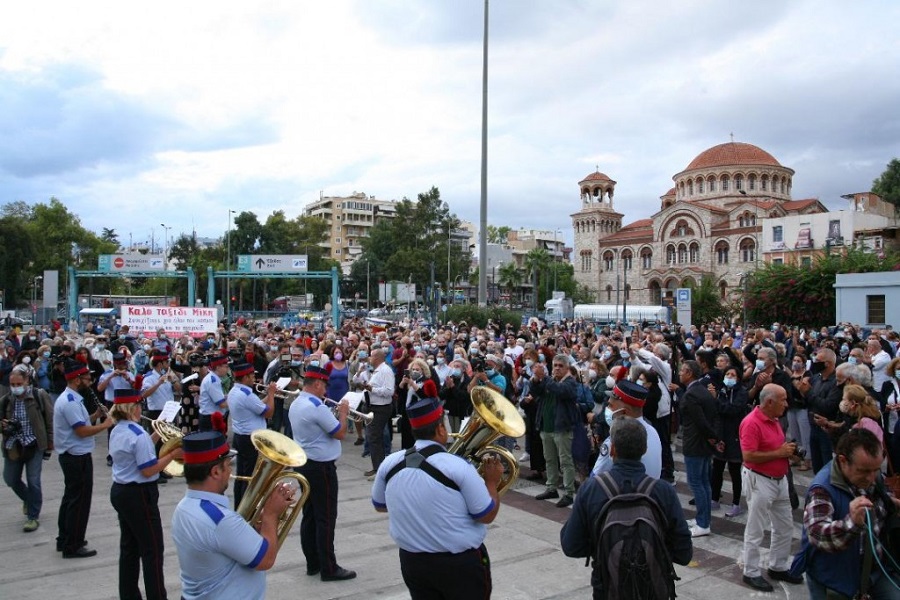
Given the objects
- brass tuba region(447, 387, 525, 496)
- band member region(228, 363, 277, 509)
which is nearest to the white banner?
band member region(228, 363, 277, 509)

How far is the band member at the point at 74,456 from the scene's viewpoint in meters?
6.20

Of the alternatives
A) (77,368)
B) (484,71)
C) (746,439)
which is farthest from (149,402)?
(484,71)

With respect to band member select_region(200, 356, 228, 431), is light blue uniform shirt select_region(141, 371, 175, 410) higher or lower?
lower

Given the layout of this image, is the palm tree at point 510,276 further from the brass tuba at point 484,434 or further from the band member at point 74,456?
the brass tuba at point 484,434

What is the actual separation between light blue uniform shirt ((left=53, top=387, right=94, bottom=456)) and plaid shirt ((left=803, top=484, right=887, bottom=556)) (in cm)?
589

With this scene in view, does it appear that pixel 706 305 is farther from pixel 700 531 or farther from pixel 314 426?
pixel 314 426

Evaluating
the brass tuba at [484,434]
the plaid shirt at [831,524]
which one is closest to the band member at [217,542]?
the brass tuba at [484,434]

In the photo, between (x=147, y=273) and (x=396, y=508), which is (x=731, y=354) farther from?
(x=147, y=273)

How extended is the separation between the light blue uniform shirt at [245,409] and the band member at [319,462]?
1105 mm

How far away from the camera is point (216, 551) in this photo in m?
3.10

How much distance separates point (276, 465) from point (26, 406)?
5355 millimetres

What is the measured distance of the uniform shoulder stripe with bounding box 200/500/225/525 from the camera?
10.2ft

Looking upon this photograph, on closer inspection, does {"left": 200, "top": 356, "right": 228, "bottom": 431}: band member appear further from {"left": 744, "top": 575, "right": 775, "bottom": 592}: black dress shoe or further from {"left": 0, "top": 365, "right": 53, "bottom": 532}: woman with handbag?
{"left": 744, "top": 575, "right": 775, "bottom": 592}: black dress shoe

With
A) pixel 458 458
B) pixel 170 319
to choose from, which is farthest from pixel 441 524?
pixel 170 319
